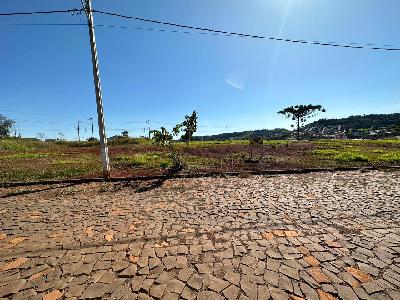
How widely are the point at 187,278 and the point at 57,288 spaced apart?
5.83ft

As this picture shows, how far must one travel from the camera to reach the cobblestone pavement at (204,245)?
3730mm

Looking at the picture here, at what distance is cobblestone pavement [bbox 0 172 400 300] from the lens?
3730 mm

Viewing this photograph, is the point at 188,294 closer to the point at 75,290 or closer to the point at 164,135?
the point at 75,290

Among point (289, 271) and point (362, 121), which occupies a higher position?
point (362, 121)

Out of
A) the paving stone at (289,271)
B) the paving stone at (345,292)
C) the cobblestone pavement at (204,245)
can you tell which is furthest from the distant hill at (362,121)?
the paving stone at (345,292)

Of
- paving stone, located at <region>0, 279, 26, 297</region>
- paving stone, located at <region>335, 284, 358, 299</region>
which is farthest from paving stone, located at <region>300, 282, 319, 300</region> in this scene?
paving stone, located at <region>0, 279, 26, 297</region>

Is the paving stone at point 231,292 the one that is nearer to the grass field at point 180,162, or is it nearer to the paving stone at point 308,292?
the paving stone at point 308,292

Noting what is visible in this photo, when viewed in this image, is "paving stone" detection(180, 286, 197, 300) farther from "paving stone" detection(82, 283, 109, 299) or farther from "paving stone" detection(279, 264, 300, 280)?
"paving stone" detection(279, 264, 300, 280)

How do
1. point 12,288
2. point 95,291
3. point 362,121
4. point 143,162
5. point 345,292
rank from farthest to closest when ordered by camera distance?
point 362,121, point 143,162, point 12,288, point 95,291, point 345,292

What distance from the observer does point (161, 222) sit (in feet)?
20.5

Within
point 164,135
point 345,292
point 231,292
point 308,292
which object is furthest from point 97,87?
point 345,292

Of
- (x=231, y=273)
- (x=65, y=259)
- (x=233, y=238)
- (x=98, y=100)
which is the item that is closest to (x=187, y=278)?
(x=231, y=273)

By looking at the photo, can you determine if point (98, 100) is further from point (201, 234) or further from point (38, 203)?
point (201, 234)

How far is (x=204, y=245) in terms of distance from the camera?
4.99 m
